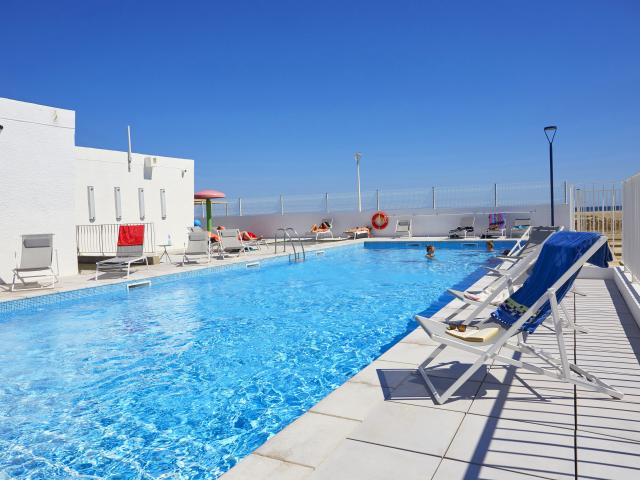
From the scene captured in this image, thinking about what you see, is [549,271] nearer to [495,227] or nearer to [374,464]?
[374,464]

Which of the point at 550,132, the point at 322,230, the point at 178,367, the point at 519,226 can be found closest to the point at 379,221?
the point at 322,230

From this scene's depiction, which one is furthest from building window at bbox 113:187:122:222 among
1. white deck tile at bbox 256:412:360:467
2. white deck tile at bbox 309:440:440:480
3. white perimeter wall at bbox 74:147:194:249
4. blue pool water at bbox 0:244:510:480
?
white deck tile at bbox 309:440:440:480

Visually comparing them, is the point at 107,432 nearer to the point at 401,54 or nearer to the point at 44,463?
the point at 44,463

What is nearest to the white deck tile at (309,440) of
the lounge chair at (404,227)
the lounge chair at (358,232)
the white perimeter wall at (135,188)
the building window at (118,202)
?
the white perimeter wall at (135,188)

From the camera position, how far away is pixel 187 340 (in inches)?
208

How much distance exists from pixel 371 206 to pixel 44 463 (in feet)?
58.8

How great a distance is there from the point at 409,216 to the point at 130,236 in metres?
11.9

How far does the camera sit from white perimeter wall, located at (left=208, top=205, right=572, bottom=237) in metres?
16.7

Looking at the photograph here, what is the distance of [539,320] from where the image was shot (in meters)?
2.79

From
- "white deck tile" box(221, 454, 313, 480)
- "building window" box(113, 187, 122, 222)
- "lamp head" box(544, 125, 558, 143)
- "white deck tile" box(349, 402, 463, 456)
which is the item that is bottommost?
"white deck tile" box(221, 454, 313, 480)

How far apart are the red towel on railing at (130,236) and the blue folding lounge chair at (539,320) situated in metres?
7.96

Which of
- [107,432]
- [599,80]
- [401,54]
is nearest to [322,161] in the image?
[401,54]

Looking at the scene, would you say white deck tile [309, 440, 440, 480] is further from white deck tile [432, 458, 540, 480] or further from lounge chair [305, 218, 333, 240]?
lounge chair [305, 218, 333, 240]

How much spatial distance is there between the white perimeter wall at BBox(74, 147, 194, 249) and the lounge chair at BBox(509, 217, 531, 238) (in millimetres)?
11194
